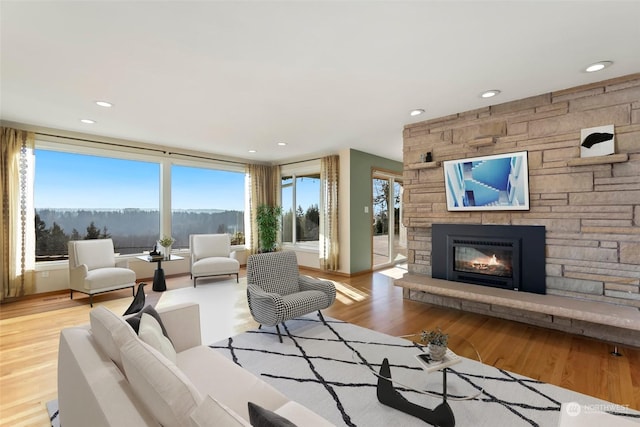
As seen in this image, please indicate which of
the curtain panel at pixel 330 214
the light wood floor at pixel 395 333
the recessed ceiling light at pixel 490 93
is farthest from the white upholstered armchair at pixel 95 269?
the recessed ceiling light at pixel 490 93

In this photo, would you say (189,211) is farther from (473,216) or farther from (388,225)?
(473,216)

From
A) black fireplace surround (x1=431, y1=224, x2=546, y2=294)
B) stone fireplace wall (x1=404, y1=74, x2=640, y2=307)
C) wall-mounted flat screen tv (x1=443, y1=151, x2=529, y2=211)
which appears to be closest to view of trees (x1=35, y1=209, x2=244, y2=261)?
black fireplace surround (x1=431, y1=224, x2=546, y2=294)

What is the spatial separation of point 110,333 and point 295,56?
2.31 metres

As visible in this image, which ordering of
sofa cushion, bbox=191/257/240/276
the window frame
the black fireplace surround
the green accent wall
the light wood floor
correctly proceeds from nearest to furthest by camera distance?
the light wood floor, the black fireplace surround, sofa cushion, bbox=191/257/240/276, the green accent wall, the window frame

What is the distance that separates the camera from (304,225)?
23.7ft

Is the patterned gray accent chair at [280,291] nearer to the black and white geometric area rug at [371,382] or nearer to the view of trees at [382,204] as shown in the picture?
the black and white geometric area rug at [371,382]

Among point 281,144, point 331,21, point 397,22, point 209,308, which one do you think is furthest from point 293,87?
point 209,308

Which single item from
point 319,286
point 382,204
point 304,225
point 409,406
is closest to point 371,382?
point 409,406

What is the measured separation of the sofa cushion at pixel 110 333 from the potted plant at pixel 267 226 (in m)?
5.47

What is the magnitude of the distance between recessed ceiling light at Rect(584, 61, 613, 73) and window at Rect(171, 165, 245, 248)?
6.36 meters

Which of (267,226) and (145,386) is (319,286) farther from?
(267,226)

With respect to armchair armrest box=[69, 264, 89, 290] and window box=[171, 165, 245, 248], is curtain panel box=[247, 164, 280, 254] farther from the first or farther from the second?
armchair armrest box=[69, 264, 89, 290]

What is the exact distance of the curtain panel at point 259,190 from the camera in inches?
282

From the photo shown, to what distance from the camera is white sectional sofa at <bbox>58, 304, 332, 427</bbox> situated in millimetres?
923
